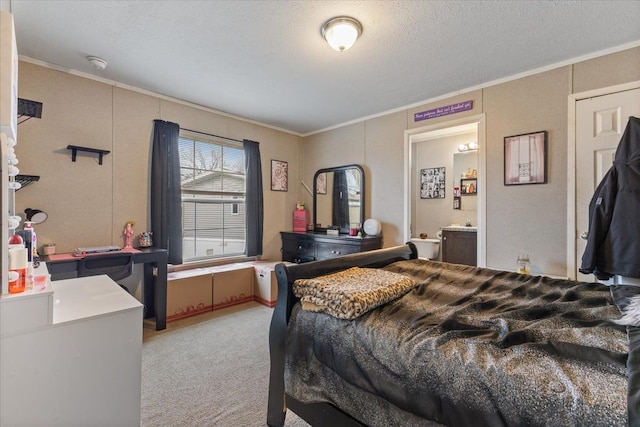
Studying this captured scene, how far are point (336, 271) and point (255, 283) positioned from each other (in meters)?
2.38

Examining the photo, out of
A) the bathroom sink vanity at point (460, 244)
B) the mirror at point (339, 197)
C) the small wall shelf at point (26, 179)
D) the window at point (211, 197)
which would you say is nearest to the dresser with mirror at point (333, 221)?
the mirror at point (339, 197)

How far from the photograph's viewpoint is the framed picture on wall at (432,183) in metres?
5.33

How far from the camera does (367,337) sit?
3.92 feet

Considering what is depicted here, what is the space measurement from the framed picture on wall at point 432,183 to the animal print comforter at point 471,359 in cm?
380

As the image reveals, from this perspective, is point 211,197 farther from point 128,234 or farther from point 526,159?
point 526,159

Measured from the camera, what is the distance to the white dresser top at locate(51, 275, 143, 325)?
1286mm

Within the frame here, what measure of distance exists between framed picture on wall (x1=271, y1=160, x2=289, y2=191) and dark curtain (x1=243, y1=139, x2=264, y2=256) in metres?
0.32

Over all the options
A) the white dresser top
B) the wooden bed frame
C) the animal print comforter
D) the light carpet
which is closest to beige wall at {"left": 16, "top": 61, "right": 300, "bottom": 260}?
the light carpet

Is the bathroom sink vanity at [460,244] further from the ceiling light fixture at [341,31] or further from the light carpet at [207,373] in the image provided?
the ceiling light fixture at [341,31]

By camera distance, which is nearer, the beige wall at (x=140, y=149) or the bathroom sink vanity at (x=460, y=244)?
the beige wall at (x=140, y=149)

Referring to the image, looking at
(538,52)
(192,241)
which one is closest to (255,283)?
(192,241)

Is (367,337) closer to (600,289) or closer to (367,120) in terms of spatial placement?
(600,289)

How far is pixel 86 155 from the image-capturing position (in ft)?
9.57

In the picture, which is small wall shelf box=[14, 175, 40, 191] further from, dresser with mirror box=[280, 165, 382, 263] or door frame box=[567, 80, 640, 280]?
door frame box=[567, 80, 640, 280]
